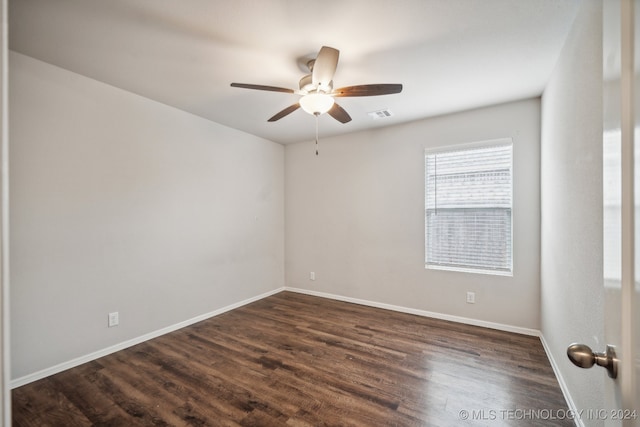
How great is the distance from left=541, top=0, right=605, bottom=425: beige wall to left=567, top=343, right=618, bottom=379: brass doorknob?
0.97 meters

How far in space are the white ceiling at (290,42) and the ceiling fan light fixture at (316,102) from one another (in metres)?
0.35

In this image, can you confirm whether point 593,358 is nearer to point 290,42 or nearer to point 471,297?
point 290,42

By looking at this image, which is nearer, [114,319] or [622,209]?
[622,209]

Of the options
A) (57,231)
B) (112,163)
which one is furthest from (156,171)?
(57,231)

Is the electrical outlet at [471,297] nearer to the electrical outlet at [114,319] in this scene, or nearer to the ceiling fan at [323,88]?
the ceiling fan at [323,88]

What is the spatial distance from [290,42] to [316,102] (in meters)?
0.44

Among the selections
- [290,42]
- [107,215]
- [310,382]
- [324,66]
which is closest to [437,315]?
[310,382]

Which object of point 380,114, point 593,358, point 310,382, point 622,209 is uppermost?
point 380,114

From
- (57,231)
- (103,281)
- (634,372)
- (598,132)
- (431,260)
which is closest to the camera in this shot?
(634,372)

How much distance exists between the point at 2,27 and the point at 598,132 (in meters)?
2.45

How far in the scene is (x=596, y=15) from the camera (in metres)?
1.35

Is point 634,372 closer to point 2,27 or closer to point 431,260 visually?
point 2,27

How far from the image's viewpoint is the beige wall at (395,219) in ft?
9.49

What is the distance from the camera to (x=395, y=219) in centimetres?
366
